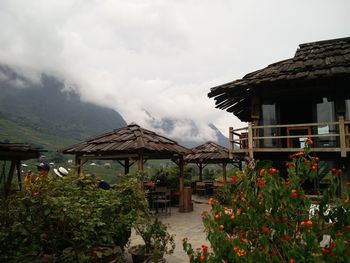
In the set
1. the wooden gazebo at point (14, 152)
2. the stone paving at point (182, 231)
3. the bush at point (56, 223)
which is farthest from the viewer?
the wooden gazebo at point (14, 152)

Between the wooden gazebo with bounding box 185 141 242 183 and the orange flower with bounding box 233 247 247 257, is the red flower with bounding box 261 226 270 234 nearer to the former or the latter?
the orange flower with bounding box 233 247 247 257

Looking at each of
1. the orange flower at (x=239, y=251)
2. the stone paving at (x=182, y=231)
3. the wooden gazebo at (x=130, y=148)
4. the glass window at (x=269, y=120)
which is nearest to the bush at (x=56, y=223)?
the stone paving at (x=182, y=231)

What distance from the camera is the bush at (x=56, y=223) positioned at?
4.91 metres

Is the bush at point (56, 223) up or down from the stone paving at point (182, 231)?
up

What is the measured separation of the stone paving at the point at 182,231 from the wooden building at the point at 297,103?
3482mm

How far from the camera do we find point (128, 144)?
1289 cm

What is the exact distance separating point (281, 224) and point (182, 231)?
7.71m

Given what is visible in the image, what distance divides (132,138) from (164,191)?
9.74 ft

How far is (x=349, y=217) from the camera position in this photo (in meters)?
2.67

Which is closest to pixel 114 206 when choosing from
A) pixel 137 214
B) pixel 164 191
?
pixel 137 214

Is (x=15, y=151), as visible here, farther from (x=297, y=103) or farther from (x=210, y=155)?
(x=210, y=155)

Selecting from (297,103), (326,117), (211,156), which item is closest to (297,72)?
(297,103)

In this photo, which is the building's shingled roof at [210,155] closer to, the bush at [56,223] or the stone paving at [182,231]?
Answer: the stone paving at [182,231]

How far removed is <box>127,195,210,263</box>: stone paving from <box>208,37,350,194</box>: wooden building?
11.4 ft
